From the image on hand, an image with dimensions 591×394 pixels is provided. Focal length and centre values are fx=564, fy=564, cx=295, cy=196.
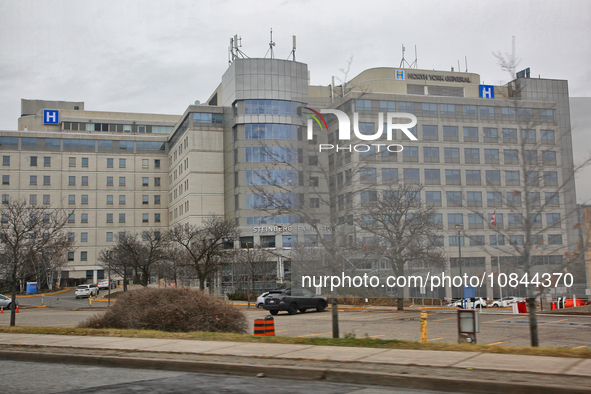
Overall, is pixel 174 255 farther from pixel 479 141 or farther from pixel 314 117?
pixel 479 141

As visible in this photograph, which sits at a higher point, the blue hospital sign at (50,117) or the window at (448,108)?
the blue hospital sign at (50,117)

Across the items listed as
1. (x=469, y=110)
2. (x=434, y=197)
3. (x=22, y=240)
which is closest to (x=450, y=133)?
(x=469, y=110)

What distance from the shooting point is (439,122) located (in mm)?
72938

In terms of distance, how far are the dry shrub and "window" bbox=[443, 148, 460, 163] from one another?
190 feet

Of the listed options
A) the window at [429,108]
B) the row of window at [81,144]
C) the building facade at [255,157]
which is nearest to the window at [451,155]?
the building facade at [255,157]

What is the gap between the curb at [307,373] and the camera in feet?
26.5

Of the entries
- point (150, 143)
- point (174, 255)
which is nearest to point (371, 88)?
point (174, 255)

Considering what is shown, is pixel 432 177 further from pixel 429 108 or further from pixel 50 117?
pixel 50 117

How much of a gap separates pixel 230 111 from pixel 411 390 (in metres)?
74.8

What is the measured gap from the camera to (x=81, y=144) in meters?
100

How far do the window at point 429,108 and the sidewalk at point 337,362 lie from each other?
64.3 meters

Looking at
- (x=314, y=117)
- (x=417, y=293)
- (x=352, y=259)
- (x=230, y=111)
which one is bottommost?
(x=417, y=293)

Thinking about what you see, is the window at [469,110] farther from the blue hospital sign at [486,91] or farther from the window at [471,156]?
the blue hospital sign at [486,91]

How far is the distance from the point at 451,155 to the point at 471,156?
9.63 feet
